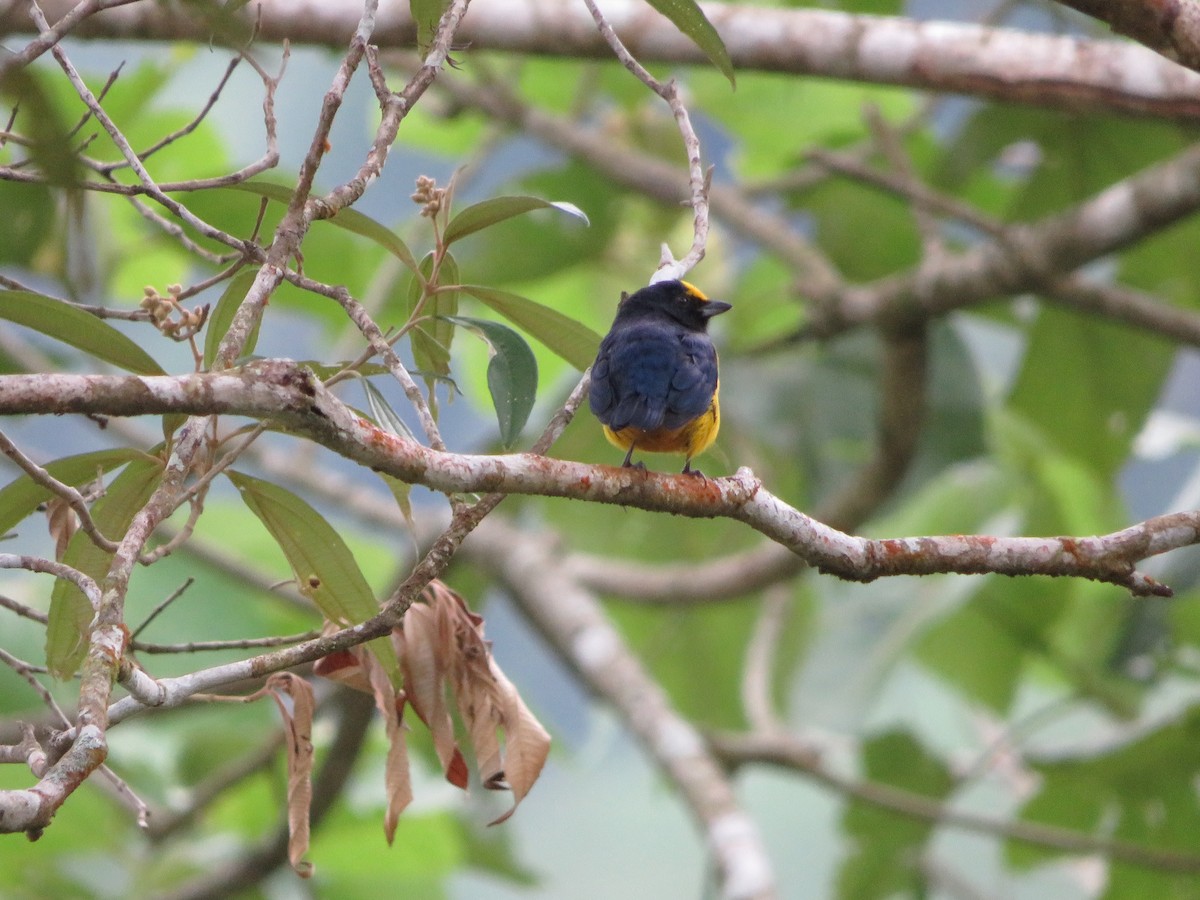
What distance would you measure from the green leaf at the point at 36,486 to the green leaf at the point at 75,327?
120 mm

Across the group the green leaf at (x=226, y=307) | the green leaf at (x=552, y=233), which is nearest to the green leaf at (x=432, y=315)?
the green leaf at (x=226, y=307)

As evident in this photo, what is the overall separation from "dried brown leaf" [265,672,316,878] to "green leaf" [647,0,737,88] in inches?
39.5

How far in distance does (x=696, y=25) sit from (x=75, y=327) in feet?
2.99

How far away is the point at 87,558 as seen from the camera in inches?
67.6

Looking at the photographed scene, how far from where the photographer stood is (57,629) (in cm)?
175

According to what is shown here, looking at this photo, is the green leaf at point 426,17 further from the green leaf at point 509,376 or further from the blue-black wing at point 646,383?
the blue-black wing at point 646,383

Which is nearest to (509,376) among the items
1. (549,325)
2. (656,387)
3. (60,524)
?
(549,325)

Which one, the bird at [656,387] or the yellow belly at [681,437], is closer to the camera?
the bird at [656,387]

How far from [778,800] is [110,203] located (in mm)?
4831

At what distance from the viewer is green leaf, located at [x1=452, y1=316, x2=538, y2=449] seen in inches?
63.1

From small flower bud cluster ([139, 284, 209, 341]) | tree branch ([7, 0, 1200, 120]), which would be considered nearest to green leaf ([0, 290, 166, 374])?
small flower bud cluster ([139, 284, 209, 341])

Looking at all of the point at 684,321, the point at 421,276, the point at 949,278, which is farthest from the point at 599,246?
the point at 421,276

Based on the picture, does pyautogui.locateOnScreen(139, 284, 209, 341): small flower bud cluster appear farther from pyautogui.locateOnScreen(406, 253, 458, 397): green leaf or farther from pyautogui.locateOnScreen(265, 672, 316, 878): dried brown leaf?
pyautogui.locateOnScreen(265, 672, 316, 878): dried brown leaf

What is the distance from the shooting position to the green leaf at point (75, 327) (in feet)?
5.12
